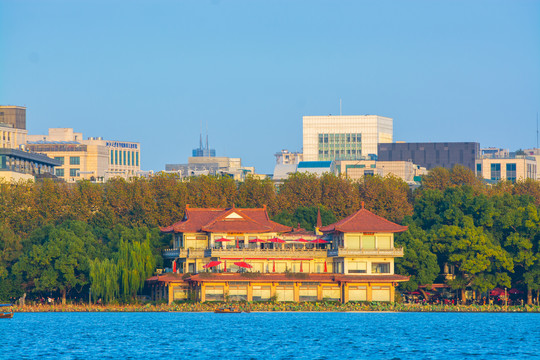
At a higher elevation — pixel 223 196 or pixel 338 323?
pixel 223 196

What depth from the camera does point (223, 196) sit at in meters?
164

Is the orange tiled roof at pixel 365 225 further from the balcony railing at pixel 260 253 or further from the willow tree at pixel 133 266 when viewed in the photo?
the willow tree at pixel 133 266

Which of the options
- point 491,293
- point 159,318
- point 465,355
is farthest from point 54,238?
point 465,355

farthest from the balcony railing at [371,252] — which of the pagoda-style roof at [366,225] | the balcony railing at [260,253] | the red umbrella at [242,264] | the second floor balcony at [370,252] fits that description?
the red umbrella at [242,264]

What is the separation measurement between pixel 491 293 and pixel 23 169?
86763 millimetres

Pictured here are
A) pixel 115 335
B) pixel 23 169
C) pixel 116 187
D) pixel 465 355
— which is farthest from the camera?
pixel 23 169

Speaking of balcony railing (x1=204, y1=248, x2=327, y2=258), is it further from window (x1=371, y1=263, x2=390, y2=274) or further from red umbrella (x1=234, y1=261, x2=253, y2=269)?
window (x1=371, y1=263, x2=390, y2=274)

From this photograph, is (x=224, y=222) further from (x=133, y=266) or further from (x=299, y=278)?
(x=133, y=266)

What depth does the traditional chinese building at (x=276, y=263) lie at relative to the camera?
12794 cm

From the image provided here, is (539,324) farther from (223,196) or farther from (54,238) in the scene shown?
(223,196)

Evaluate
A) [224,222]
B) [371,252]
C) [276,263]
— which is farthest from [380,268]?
[224,222]

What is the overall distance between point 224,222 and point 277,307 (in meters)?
13.3

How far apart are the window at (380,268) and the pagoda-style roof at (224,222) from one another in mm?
12591

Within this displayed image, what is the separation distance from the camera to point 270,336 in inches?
3784
